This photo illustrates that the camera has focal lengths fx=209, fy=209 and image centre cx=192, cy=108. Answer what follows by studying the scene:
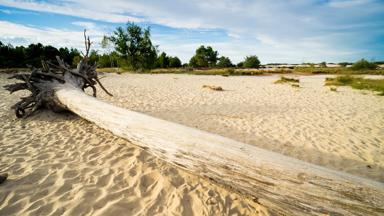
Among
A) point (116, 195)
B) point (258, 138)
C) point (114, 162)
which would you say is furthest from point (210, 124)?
point (116, 195)

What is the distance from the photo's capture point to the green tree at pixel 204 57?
65.1m

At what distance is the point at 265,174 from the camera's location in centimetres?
212

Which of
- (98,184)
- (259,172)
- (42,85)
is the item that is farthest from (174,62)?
(259,172)

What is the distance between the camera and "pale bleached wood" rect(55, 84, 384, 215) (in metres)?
1.79

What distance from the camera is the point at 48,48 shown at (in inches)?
1606

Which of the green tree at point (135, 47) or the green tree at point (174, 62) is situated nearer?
the green tree at point (135, 47)

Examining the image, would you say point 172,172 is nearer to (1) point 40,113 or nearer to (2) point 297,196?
(2) point 297,196

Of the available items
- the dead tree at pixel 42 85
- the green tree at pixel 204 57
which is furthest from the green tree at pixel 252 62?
the dead tree at pixel 42 85

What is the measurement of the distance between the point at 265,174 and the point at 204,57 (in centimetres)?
6704

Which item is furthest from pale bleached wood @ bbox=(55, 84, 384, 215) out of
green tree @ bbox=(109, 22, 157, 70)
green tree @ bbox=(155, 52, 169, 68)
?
green tree @ bbox=(155, 52, 169, 68)

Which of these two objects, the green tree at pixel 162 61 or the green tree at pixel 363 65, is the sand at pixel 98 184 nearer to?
the green tree at pixel 363 65

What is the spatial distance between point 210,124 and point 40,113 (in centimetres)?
478

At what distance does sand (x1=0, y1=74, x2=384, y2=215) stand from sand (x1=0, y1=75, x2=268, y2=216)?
1 cm

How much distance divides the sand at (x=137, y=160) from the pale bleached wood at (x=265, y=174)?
38 cm
